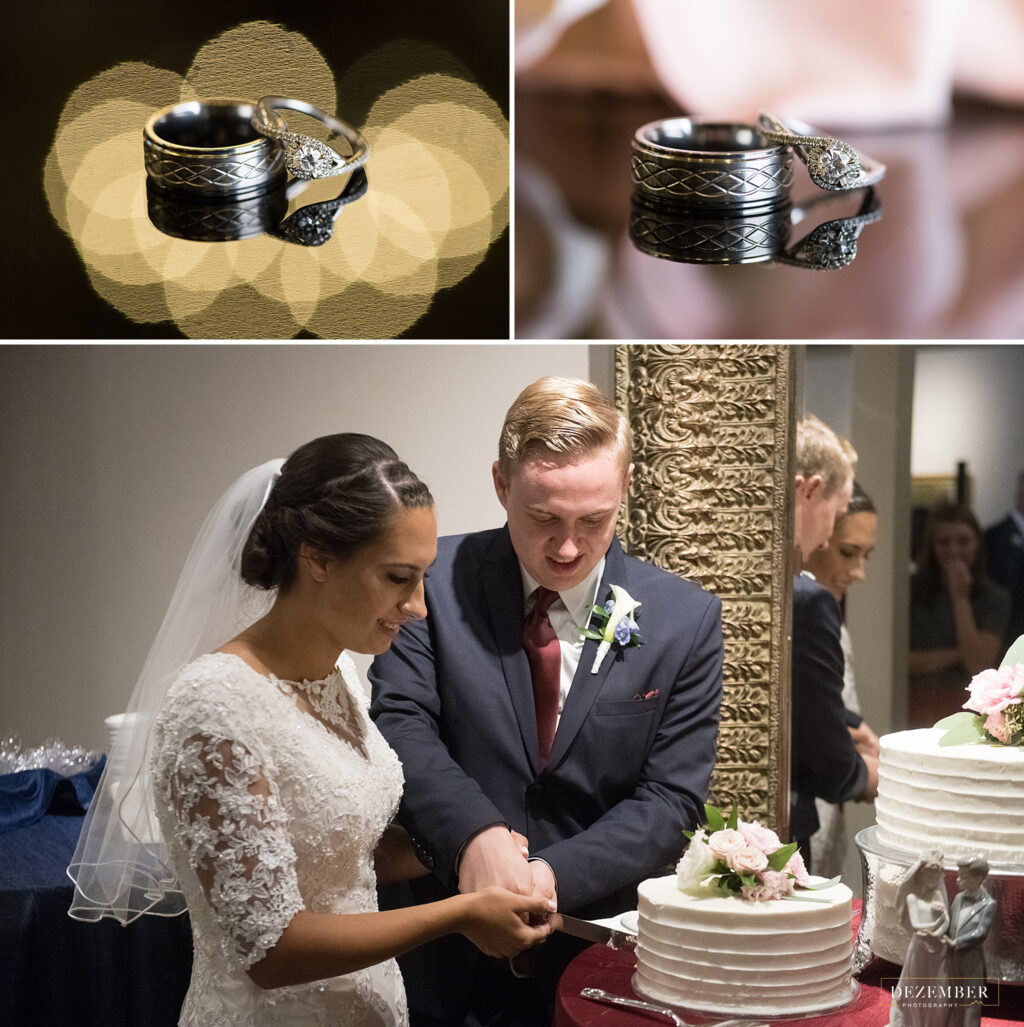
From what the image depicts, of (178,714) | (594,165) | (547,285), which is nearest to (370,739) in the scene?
(178,714)

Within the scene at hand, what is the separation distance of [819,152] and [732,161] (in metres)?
0.16

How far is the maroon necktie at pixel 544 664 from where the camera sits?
2098 mm

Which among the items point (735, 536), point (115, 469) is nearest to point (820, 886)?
point (735, 536)

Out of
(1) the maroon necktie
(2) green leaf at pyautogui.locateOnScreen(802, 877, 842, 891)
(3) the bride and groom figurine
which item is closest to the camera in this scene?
(3) the bride and groom figurine

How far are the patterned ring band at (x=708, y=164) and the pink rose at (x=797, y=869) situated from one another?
3.01ft

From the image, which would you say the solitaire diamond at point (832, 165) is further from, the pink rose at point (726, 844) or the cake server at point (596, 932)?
the cake server at point (596, 932)

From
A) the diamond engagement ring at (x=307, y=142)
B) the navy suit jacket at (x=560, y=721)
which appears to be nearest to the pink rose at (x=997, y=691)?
the navy suit jacket at (x=560, y=721)

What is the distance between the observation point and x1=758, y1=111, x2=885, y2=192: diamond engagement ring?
185 cm

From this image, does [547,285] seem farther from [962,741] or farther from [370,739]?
[962,741]

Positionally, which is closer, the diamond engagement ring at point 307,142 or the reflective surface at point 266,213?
the diamond engagement ring at point 307,142

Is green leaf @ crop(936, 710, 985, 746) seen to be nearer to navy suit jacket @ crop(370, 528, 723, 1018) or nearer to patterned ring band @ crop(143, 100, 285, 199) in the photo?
navy suit jacket @ crop(370, 528, 723, 1018)

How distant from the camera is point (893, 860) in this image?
5.26ft

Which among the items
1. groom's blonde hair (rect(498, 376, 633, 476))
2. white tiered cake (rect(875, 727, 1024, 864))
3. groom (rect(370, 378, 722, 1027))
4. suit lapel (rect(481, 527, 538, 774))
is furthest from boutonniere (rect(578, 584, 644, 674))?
white tiered cake (rect(875, 727, 1024, 864))

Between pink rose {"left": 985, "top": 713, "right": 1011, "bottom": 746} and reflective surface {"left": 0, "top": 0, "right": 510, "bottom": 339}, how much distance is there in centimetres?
94
